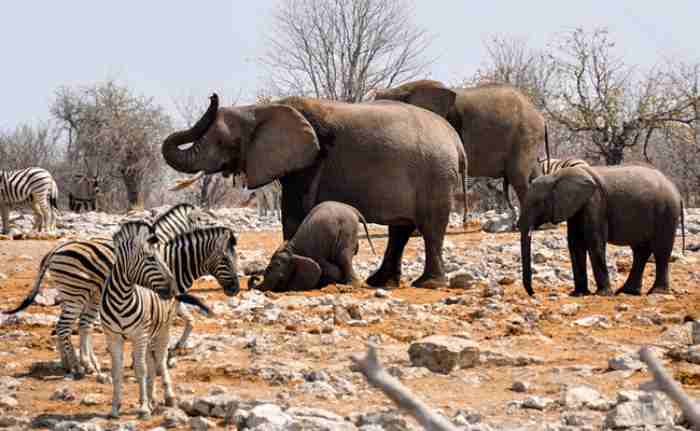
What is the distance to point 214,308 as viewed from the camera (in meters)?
11.4

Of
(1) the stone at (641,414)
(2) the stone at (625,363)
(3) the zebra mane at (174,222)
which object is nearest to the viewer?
(1) the stone at (641,414)

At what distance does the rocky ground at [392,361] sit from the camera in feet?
22.7

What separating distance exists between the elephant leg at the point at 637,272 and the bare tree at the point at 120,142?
27341mm

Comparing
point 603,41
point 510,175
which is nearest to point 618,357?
point 510,175

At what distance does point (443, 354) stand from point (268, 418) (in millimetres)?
2330

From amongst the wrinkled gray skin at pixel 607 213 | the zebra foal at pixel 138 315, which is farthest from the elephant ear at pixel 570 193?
A: the zebra foal at pixel 138 315

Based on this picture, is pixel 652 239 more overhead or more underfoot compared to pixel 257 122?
more underfoot

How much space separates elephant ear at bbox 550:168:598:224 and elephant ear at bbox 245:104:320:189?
2768mm

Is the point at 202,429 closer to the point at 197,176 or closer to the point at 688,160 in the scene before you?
the point at 197,176

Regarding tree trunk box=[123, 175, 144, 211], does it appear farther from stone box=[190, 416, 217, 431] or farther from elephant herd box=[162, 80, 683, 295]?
stone box=[190, 416, 217, 431]

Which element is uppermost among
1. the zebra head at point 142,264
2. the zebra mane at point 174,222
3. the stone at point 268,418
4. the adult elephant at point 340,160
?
the adult elephant at point 340,160

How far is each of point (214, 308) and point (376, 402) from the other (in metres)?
4.19

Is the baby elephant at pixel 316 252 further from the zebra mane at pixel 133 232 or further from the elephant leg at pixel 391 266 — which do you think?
the zebra mane at pixel 133 232

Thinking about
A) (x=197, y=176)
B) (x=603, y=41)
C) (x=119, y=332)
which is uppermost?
(x=603, y=41)
